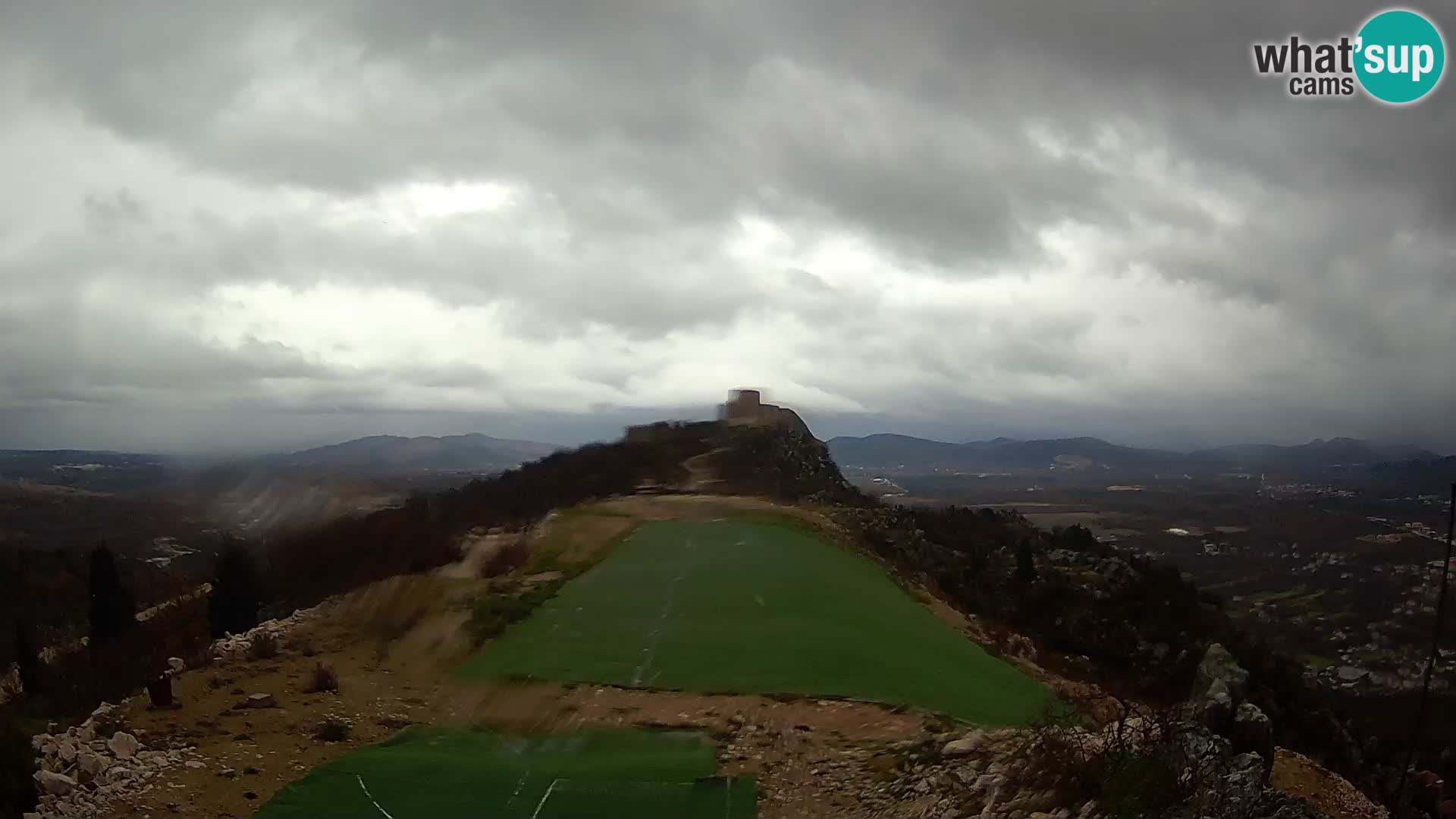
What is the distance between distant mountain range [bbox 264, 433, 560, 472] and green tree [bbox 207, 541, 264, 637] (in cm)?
954

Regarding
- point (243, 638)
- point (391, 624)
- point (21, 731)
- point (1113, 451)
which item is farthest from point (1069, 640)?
point (1113, 451)

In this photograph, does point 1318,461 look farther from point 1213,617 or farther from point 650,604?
point 650,604

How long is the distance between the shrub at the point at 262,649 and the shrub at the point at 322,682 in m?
1.53

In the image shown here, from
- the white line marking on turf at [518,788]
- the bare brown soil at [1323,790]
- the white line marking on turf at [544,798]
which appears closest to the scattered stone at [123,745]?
the white line marking on turf at [518,788]

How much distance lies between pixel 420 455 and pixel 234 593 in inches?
1108

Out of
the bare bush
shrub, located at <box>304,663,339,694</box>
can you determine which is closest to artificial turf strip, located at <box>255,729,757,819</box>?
shrub, located at <box>304,663,339,694</box>

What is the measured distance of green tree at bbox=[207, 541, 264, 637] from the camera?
20.5 metres

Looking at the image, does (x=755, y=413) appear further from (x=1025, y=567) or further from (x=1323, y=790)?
(x=1323, y=790)

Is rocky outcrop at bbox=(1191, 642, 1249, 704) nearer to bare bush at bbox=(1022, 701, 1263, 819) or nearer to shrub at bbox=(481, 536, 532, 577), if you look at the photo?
bare bush at bbox=(1022, 701, 1263, 819)

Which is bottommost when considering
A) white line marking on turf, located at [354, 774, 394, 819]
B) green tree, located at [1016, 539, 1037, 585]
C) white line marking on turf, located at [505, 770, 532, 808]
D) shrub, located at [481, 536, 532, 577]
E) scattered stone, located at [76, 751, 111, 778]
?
green tree, located at [1016, 539, 1037, 585]

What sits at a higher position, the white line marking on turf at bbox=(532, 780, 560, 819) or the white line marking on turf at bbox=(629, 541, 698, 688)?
the white line marking on turf at bbox=(629, 541, 698, 688)

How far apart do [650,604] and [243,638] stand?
7.49m

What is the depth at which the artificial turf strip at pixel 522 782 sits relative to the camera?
9039 millimetres

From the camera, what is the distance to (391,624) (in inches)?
675
